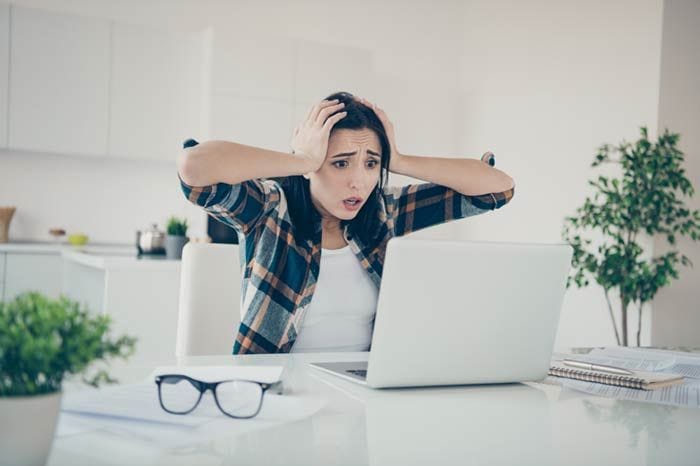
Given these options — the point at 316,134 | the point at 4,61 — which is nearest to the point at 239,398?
the point at 316,134

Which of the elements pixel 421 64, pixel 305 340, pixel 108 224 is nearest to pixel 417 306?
pixel 305 340

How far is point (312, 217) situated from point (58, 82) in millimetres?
3684

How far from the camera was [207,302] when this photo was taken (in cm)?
175

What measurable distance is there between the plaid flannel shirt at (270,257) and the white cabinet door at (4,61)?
3.57m

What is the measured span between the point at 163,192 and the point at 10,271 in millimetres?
1335

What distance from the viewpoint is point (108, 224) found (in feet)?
17.4

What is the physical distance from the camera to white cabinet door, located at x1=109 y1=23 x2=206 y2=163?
16.4 ft

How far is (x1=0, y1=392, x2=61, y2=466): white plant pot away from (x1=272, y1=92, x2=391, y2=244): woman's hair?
3.92 ft

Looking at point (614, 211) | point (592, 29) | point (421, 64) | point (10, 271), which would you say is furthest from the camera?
point (421, 64)

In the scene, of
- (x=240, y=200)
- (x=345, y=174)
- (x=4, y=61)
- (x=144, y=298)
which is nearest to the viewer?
(x=240, y=200)

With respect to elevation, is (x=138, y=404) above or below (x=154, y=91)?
below

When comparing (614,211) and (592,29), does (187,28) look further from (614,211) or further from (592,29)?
(614,211)

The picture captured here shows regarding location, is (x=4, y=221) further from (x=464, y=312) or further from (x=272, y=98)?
(x=464, y=312)

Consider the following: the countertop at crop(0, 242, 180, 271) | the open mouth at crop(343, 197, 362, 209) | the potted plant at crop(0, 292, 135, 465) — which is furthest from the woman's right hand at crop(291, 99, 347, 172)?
the countertop at crop(0, 242, 180, 271)
